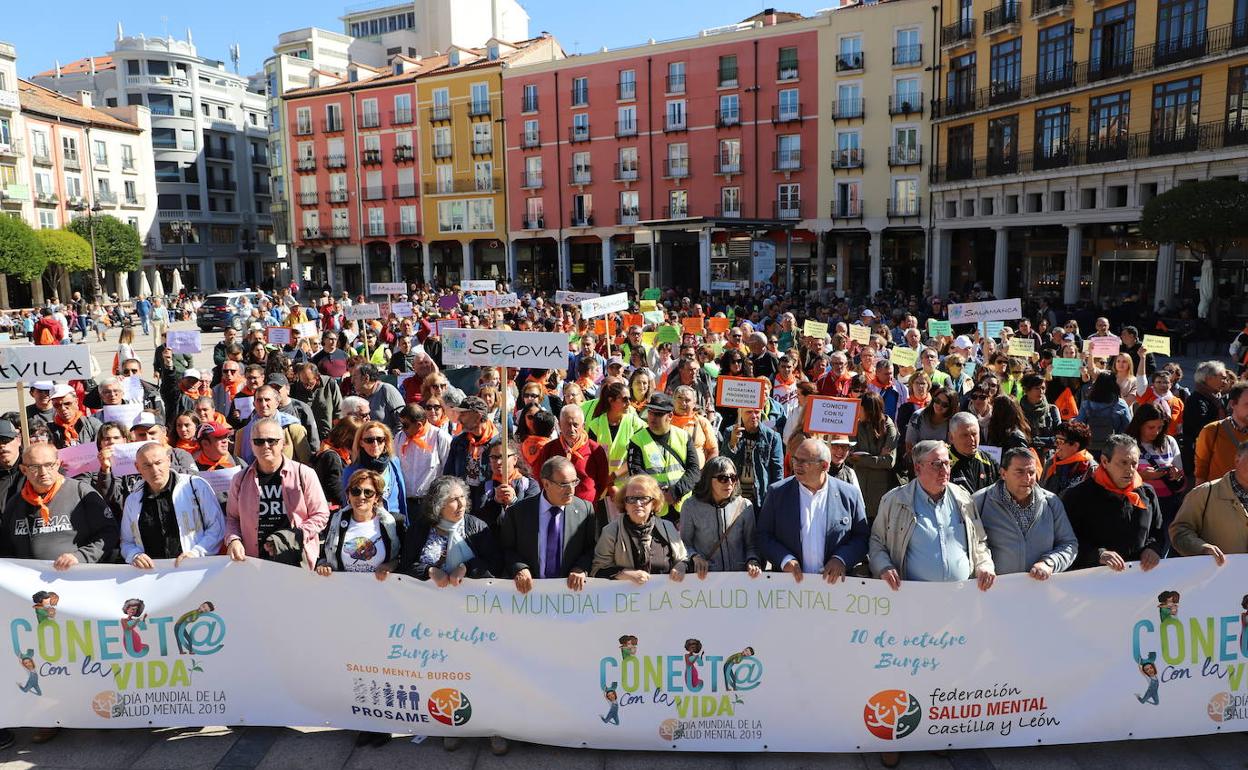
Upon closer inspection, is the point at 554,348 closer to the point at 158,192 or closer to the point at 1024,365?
the point at 1024,365

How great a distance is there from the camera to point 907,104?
42.1 meters

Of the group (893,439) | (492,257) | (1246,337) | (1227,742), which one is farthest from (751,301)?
(492,257)

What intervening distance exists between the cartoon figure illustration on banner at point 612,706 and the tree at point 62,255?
5470 cm

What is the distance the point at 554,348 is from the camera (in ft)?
23.2

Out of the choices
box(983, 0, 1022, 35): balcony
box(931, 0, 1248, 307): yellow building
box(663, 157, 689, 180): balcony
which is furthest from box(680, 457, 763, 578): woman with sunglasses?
box(663, 157, 689, 180): balcony

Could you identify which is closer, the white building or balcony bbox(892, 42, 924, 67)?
balcony bbox(892, 42, 924, 67)

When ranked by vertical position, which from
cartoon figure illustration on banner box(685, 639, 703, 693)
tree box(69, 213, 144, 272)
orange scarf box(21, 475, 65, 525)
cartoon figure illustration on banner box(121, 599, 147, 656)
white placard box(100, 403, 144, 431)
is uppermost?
tree box(69, 213, 144, 272)

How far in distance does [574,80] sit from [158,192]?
3782 cm

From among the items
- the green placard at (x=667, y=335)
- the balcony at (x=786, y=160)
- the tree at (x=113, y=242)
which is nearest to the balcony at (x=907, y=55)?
the balcony at (x=786, y=160)

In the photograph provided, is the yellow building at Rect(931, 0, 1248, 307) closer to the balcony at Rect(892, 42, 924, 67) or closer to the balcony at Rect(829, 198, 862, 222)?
the balcony at Rect(892, 42, 924, 67)

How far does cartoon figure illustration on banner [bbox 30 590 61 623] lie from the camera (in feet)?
16.6

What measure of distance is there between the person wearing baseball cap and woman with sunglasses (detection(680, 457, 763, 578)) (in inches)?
52.9

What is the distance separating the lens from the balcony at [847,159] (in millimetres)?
43750

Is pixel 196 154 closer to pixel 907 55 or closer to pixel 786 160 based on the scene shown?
pixel 786 160
